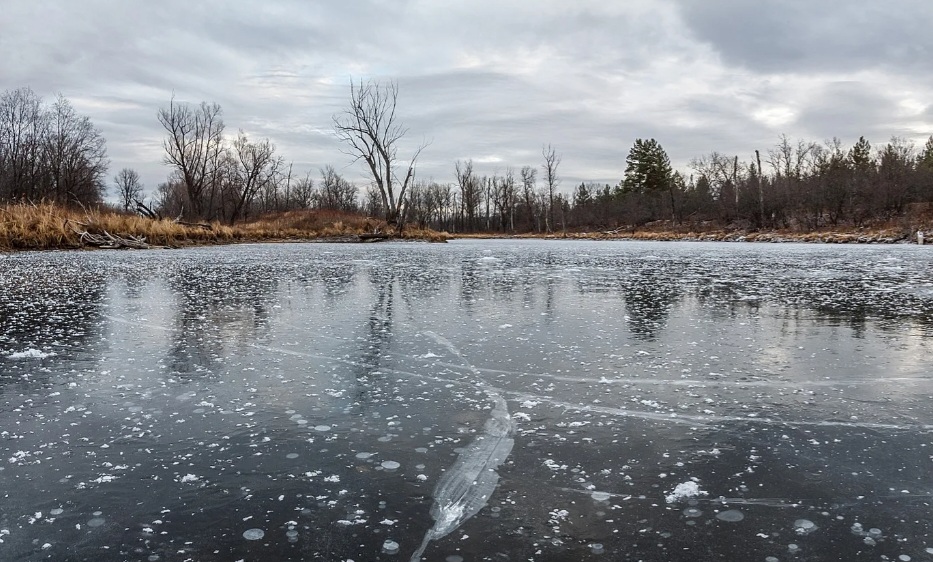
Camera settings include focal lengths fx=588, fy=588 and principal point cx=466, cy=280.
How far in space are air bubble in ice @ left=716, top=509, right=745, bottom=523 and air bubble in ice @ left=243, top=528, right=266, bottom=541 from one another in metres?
1.53

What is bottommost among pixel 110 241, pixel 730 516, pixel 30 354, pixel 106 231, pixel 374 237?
pixel 730 516

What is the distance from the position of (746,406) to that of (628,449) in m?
1.03

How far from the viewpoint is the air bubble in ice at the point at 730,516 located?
2.00m

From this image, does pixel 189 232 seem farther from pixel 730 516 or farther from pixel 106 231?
pixel 730 516

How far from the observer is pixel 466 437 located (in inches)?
109

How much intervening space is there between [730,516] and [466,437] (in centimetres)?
117

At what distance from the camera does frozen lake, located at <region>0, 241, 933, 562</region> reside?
1.90m

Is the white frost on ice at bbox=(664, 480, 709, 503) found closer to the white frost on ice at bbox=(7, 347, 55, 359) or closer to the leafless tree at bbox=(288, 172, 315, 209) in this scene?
the white frost on ice at bbox=(7, 347, 55, 359)

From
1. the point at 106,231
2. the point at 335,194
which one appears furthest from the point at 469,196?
the point at 106,231

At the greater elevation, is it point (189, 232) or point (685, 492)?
point (189, 232)

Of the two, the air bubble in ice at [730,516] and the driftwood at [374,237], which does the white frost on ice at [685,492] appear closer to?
the air bubble in ice at [730,516]

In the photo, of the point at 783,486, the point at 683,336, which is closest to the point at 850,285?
the point at 683,336

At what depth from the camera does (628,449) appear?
2594 millimetres

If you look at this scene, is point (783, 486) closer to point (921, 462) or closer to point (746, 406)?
point (921, 462)
